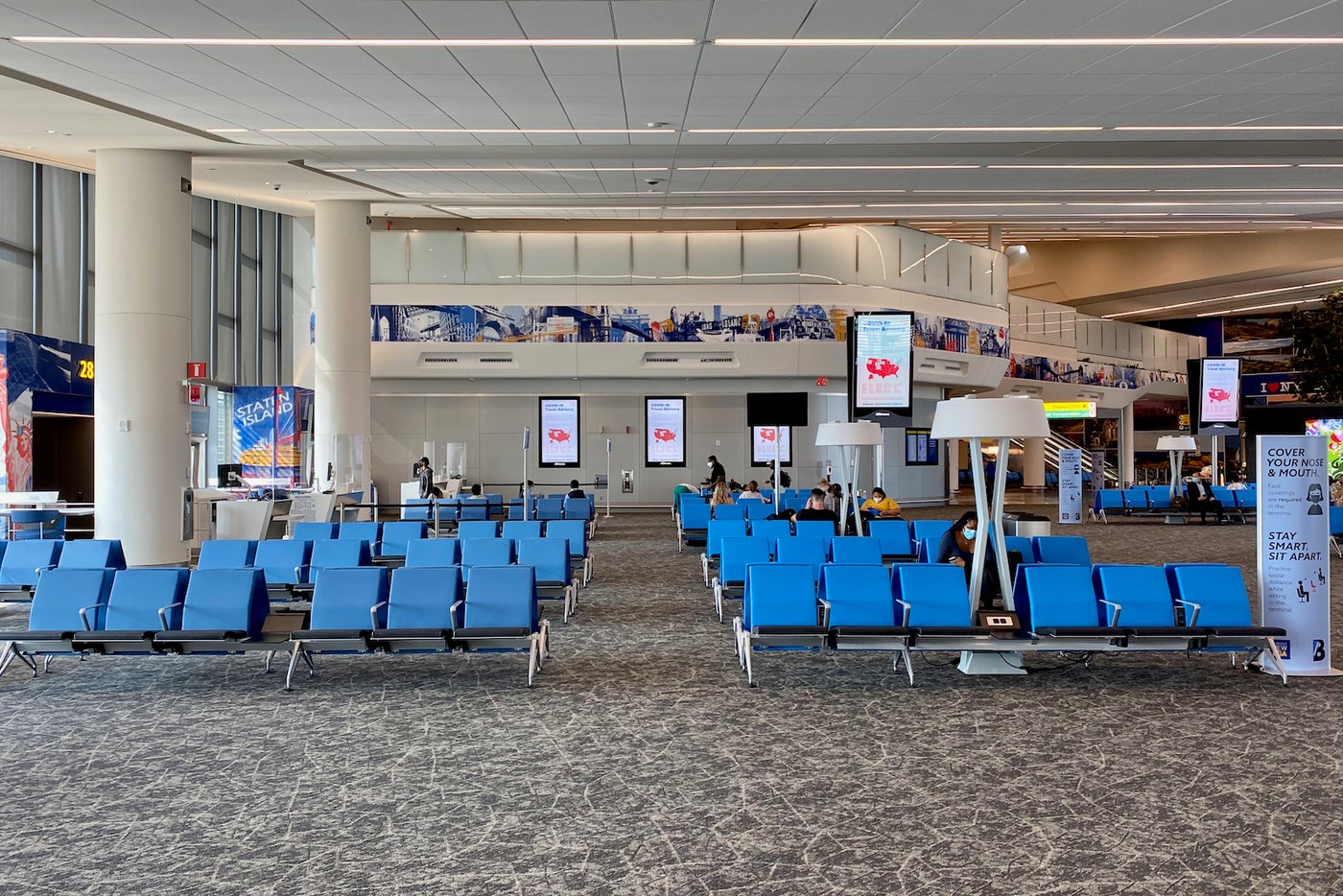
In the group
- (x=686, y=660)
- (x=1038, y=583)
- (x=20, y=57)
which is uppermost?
(x=20, y=57)

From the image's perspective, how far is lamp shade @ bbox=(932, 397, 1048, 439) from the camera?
8.21 metres

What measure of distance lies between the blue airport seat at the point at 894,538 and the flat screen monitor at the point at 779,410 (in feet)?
13.1

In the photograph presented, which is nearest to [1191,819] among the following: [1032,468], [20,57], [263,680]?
[263,680]

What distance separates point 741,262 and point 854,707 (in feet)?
66.5

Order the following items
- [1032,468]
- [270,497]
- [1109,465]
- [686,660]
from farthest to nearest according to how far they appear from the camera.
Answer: [1109,465], [1032,468], [270,497], [686,660]

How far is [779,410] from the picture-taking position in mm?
18016

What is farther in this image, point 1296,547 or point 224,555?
point 224,555

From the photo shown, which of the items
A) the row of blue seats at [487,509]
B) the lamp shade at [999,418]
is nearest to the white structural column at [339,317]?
the row of blue seats at [487,509]

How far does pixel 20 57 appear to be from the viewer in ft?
33.5

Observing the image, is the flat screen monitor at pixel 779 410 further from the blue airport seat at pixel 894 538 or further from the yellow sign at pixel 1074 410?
the yellow sign at pixel 1074 410

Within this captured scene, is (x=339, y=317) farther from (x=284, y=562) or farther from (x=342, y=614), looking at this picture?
(x=342, y=614)

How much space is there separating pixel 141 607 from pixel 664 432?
817 inches

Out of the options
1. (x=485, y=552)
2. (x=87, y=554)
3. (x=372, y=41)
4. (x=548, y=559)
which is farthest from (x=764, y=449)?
(x=87, y=554)

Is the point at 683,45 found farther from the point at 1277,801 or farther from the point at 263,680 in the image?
the point at 1277,801
